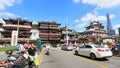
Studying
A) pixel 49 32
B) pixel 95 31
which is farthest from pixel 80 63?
pixel 95 31

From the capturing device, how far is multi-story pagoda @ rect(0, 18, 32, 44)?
72.9 m

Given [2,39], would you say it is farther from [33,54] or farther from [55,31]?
[33,54]

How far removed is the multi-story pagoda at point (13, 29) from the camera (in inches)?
2872

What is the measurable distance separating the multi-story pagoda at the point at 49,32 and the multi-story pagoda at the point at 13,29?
671 cm

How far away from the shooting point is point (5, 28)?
75.2 meters

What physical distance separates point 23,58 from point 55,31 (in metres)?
73.9

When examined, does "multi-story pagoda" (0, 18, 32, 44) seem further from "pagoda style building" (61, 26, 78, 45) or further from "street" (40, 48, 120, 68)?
"street" (40, 48, 120, 68)

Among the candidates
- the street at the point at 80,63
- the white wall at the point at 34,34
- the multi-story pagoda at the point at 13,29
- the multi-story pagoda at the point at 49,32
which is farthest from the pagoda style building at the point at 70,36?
the street at the point at 80,63

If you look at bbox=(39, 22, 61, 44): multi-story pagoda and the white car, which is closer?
the white car

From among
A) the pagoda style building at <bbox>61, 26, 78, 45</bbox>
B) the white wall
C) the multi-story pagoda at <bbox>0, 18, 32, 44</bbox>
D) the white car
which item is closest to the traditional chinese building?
the pagoda style building at <bbox>61, 26, 78, 45</bbox>

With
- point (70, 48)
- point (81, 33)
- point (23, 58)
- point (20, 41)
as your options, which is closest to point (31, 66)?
point (23, 58)

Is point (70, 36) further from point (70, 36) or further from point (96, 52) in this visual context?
point (96, 52)

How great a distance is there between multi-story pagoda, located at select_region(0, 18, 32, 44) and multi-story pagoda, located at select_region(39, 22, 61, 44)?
6709 millimetres

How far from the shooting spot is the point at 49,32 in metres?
83.0
